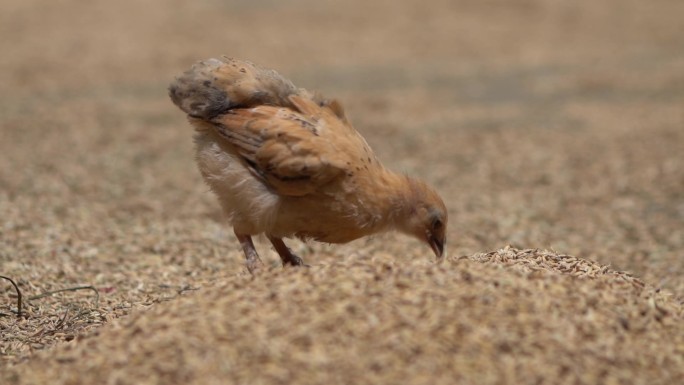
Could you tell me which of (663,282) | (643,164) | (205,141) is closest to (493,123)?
(643,164)

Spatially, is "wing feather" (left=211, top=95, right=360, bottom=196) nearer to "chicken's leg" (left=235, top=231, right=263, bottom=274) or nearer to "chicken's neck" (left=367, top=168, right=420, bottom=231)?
"chicken's neck" (left=367, top=168, right=420, bottom=231)

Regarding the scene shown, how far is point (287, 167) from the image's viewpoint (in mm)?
5820

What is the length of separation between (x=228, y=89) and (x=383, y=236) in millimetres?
1585

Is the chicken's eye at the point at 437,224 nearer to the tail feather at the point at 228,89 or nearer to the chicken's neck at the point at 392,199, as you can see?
the chicken's neck at the point at 392,199

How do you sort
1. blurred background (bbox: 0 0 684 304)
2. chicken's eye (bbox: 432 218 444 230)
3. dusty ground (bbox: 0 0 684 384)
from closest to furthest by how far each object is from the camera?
dusty ground (bbox: 0 0 684 384), chicken's eye (bbox: 432 218 444 230), blurred background (bbox: 0 0 684 304)

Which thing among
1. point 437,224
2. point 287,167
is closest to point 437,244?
point 437,224

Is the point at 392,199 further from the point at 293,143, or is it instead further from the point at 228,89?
the point at 228,89

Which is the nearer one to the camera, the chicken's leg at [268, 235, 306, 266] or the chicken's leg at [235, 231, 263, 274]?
the chicken's leg at [235, 231, 263, 274]

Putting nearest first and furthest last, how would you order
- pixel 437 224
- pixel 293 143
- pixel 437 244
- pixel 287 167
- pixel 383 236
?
pixel 287 167 < pixel 293 143 < pixel 437 224 < pixel 437 244 < pixel 383 236

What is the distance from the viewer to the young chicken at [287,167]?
229 inches

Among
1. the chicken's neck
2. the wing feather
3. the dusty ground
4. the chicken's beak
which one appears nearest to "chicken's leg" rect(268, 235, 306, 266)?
the dusty ground

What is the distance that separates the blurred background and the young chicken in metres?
1.01

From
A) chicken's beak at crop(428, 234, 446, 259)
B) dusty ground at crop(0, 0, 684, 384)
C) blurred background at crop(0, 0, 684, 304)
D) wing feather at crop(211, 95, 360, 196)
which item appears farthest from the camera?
blurred background at crop(0, 0, 684, 304)

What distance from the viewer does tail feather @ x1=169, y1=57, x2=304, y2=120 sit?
624cm
